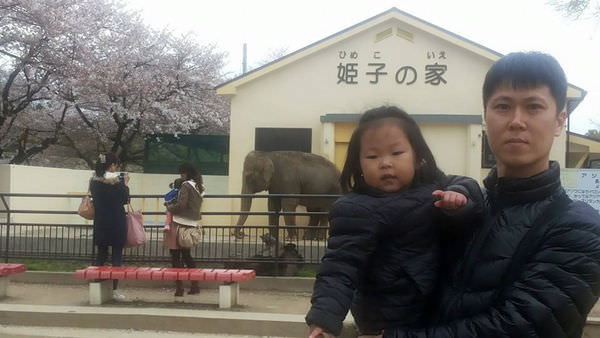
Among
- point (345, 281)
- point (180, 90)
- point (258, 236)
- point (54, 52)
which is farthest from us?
point (180, 90)

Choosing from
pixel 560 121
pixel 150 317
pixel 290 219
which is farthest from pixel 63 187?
pixel 560 121

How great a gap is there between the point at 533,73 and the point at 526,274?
1.78 ft

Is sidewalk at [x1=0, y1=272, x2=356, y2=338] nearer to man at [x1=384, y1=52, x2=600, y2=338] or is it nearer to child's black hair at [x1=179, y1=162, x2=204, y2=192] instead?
child's black hair at [x1=179, y1=162, x2=204, y2=192]

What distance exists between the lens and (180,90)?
1040 inches

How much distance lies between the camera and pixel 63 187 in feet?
57.9

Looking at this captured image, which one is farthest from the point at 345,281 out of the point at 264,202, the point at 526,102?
the point at 264,202

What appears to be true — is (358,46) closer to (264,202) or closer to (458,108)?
(458,108)

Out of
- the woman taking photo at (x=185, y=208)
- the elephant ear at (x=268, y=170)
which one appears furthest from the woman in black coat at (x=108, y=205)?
the elephant ear at (x=268, y=170)

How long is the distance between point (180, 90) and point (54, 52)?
601 centimetres

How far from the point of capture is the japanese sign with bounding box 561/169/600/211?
872cm

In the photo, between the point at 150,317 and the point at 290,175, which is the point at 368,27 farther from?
the point at 150,317

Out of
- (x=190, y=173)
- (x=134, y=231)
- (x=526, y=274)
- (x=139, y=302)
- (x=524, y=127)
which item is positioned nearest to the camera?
(x=526, y=274)

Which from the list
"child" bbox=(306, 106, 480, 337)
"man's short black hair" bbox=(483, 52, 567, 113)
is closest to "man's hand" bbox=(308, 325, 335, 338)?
"child" bbox=(306, 106, 480, 337)

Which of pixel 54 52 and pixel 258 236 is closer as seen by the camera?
pixel 258 236
